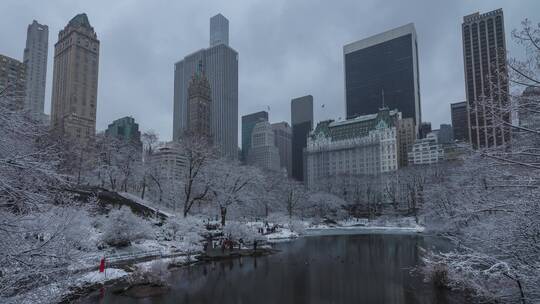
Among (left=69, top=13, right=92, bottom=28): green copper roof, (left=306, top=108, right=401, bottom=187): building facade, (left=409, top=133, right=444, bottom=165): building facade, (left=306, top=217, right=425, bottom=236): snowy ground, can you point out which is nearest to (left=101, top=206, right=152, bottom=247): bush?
(left=306, top=217, right=425, bottom=236): snowy ground

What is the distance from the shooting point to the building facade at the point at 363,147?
168375 mm

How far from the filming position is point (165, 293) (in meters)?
19.4

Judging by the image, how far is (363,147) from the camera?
580 feet

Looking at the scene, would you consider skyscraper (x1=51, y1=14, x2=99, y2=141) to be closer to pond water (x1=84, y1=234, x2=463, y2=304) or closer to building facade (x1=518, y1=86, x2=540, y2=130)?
pond water (x1=84, y1=234, x2=463, y2=304)

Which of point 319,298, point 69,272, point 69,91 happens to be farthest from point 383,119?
point 69,272

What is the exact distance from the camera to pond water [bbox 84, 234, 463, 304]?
18859mm

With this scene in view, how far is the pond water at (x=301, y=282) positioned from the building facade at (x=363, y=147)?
128m

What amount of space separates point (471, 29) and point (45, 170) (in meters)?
24.8

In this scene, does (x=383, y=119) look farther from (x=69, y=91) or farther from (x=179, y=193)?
(x=69, y=91)

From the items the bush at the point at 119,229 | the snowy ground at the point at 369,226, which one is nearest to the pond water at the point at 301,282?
the bush at the point at 119,229

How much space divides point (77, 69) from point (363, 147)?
147 metres

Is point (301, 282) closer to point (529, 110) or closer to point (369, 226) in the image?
point (529, 110)

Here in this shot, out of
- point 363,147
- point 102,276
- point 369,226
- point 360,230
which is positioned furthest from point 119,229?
point 363,147

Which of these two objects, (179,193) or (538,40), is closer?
(538,40)
